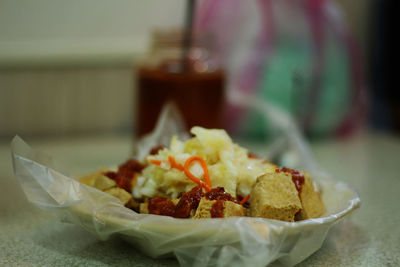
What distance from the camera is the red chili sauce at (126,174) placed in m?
0.69

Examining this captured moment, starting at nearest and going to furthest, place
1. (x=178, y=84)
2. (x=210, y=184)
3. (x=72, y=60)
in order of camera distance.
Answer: (x=210, y=184)
(x=178, y=84)
(x=72, y=60)

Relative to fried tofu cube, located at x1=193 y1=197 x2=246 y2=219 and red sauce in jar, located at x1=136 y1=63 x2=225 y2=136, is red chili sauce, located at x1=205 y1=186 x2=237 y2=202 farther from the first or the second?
red sauce in jar, located at x1=136 y1=63 x2=225 y2=136

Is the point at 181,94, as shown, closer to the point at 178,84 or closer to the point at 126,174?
the point at 178,84

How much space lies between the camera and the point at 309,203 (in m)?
0.63

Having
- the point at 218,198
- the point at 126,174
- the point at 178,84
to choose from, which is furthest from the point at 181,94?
the point at 218,198

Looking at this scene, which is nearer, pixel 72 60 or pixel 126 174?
pixel 126 174

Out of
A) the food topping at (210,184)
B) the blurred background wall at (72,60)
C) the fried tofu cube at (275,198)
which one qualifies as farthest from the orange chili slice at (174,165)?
the blurred background wall at (72,60)

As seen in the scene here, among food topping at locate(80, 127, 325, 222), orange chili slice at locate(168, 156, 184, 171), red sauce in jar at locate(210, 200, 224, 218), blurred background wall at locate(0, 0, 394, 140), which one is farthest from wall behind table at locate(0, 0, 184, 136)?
red sauce in jar at locate(210, 200, 224, 218)

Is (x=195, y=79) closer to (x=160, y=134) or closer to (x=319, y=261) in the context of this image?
(x=160, y=134)

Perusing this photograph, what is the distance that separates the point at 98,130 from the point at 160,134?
57cm

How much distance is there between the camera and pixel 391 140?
57.1 inches

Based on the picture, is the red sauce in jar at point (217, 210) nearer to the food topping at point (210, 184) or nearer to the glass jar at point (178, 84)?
the food topping at point (210, 184)

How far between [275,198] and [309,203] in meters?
0.07

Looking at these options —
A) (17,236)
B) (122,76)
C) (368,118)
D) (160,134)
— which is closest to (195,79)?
(160,134)
